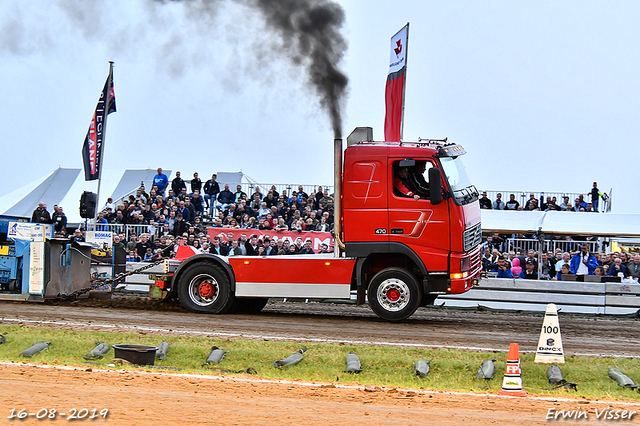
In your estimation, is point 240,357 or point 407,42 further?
point 407,42

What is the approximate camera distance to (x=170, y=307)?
1437 cm

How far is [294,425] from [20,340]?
5614 mm

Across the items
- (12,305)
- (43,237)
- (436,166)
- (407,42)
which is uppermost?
(407,42)

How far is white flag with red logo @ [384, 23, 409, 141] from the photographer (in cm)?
1873

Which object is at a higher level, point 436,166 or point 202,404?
point 436,166

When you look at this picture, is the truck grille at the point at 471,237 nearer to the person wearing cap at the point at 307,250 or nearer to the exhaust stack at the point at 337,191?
the exhaust stack at the point at 337,191

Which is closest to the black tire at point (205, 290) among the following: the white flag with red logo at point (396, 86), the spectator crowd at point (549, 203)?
the white flag with red logo at point (396, 86)

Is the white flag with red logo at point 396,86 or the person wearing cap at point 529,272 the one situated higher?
the white flag with red logo at point 396,86

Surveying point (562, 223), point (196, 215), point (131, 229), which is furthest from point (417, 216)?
point (196, 215)

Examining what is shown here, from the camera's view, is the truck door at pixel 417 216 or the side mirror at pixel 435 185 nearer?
the side mirror at pixel 435 185

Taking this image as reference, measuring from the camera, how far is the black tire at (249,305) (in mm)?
14254

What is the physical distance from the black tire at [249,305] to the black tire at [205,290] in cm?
50

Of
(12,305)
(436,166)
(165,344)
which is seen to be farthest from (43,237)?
(436,166)

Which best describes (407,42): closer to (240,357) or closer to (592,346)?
(592,346)
